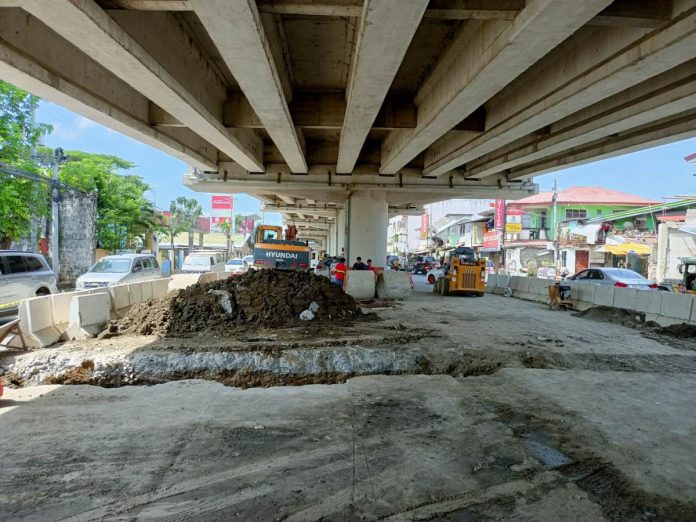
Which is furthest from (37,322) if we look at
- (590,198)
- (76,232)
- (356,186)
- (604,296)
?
(590,198)

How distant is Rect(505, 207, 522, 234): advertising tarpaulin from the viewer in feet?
134

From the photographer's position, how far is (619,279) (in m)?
16.5

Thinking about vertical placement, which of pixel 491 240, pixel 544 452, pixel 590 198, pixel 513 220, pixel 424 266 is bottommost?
pixel 424 266

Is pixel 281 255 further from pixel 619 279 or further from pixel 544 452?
pixel 544 452

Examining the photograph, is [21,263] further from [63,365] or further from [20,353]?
[63,365]

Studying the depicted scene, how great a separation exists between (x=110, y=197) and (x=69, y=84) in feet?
87.5

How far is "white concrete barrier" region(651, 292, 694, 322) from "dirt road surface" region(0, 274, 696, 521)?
4.80 metres

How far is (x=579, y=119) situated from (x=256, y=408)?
9792 mm

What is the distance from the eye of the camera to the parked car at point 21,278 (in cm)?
1039

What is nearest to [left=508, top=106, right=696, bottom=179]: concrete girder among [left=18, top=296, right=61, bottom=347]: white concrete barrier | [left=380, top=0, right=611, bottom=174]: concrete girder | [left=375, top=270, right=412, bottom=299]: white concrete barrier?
[left=380, top=0, right=611, bottom=174]: concrete girder

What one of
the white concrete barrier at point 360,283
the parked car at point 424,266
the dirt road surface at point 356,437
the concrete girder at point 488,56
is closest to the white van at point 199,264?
the white concrete barrier at point 360,283

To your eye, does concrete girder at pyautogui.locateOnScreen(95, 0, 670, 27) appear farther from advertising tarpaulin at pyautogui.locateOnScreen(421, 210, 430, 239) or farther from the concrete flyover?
advertising tarpaulin at pyautogui.locateOnScreen(421, 210, 430, 239)

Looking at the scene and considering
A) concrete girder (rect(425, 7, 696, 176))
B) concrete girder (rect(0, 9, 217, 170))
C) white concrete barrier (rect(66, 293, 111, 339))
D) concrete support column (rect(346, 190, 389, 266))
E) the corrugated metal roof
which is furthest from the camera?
the corrugated metal roof

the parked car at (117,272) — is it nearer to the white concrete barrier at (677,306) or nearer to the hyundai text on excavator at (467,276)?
the hyundai text on excavator at (467,276)
